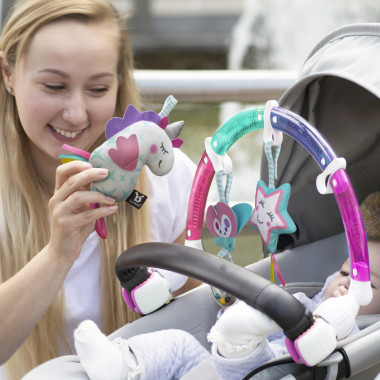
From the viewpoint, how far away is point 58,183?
1089 mm

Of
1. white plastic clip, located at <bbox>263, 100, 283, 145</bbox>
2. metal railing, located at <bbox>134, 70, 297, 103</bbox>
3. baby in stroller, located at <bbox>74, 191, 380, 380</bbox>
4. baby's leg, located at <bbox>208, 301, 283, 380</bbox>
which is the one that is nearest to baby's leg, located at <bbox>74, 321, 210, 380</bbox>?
baby in stroller, located at <bbox>74, 191, 380, 380</bbox>

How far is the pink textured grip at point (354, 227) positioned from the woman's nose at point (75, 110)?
1.61 feet

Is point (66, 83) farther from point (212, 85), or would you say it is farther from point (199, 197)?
point (212, 85)

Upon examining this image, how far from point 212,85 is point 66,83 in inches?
28.4

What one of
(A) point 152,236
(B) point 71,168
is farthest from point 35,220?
(B) point 71,168

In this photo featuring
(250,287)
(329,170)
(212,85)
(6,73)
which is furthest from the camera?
(212,85)

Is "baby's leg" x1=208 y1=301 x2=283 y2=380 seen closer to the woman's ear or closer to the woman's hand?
the woman's hand

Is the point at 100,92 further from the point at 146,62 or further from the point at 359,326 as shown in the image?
the point at 146,62

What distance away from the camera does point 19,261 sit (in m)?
1.41

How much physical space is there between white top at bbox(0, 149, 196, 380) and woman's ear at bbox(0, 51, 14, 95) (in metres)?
0.34

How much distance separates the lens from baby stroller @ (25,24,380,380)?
975 millimetres

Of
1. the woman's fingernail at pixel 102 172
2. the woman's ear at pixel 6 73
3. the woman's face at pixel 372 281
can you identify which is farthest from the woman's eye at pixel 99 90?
the woman's face at pixel 372 281

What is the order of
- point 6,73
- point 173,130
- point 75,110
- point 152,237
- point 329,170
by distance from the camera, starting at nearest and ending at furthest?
point 329,170
point 173,130
point 75,110
point 6,73
point 152,237

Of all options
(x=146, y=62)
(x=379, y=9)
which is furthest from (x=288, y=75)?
(x=379, y=9)
